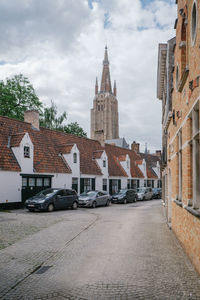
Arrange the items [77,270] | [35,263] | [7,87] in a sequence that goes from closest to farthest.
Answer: [77,270] → [35,263] → [7,87]

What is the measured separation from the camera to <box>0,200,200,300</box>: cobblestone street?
5.20 metres

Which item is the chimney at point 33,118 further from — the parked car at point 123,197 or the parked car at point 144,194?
the parked car at point 144,194

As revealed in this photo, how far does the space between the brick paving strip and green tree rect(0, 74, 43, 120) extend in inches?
1109

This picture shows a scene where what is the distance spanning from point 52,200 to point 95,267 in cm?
1476

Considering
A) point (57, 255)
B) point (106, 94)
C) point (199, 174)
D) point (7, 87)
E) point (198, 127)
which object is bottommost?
point (57, 255)

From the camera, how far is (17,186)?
22984 millimetres

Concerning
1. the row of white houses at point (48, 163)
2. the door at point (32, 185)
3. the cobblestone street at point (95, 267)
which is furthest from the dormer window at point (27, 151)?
the cobblestone street at point (95, 267)

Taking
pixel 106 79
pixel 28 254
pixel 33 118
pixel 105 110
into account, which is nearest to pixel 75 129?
pixel 33 118

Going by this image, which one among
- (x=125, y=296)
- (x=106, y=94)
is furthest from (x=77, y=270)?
(x=106, y=94)

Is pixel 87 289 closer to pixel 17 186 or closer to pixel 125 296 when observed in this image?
pixel 125 296

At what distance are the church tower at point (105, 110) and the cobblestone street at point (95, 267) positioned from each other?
10298 cm

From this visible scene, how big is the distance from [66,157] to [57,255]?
2167 centimetres

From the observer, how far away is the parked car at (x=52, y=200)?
66.8ft

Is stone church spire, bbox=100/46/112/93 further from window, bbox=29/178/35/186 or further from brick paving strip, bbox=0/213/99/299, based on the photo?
brick paving strip, bbox=0/213/99/299
